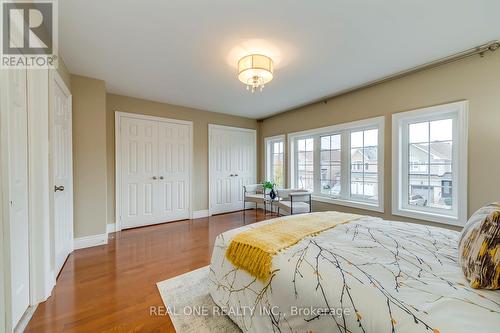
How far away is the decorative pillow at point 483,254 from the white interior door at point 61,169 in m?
3.06

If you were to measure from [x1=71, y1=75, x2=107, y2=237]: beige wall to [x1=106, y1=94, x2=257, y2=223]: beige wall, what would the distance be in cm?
63

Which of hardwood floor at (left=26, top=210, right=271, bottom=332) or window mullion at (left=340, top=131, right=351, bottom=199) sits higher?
window mullion at (left=340, top=131, right=351, bottom=199)

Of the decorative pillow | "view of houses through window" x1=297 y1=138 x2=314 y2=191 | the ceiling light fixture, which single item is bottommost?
the decorative pillow

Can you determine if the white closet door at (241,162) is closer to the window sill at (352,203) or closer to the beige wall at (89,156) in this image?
the window sill at (352,203)

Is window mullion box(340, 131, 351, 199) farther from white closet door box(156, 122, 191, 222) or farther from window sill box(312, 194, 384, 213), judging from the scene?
white closet door box(156, 122, 191, 222)

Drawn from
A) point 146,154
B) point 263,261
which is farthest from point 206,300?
point 146,154

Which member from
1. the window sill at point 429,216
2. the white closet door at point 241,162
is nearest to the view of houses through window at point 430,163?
the window sill at point 429,216

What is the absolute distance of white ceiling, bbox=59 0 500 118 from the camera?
165 centimetres

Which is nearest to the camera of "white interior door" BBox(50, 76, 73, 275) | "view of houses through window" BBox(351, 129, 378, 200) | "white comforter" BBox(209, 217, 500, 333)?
"white comforter" BBox(209, 217, 500, 333)

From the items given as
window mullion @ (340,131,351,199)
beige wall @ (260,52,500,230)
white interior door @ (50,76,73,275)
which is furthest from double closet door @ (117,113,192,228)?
beige wall @ (260,52,500,230)

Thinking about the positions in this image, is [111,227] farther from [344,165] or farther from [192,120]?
[344,165]

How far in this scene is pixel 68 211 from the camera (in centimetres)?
259

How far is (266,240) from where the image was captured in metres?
1.37

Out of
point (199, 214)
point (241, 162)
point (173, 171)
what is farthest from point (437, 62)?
point (199, 214)
